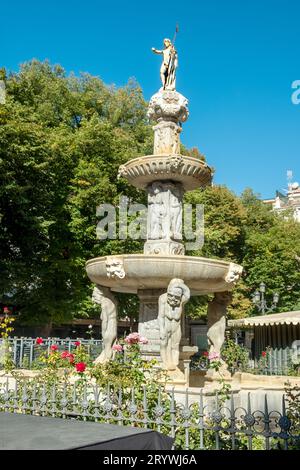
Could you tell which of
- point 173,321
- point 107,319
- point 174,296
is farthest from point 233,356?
point 174,296

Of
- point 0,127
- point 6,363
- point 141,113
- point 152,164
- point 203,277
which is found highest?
point 141,113

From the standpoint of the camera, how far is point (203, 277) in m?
9.43

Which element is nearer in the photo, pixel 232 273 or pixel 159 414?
pixel 159 414

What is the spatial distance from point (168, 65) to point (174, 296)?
6.55 meters

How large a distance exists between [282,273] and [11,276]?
18687 millimetres

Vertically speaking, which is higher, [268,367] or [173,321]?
[173,321]

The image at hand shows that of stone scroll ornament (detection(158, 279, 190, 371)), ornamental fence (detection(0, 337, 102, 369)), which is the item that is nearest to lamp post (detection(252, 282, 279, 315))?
ornamental fence (detection(0, 337, 102, 369))

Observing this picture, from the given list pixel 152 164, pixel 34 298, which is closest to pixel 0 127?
pixel 34 298

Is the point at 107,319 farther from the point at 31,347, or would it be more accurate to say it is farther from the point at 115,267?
the point at 31,347

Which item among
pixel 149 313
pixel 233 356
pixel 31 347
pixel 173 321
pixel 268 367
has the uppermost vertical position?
pixel 149 313

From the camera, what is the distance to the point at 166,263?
29.5 feet

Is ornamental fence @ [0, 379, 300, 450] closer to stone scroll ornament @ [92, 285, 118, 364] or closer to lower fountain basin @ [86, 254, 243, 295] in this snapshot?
lower fountain basin @ [86, 254, 243, 295]

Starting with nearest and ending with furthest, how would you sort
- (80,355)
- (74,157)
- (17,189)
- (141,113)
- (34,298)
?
(80,355)
(17,189)
(34,298)
(74,157)
(141,113)

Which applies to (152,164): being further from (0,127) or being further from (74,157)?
(74,157)
